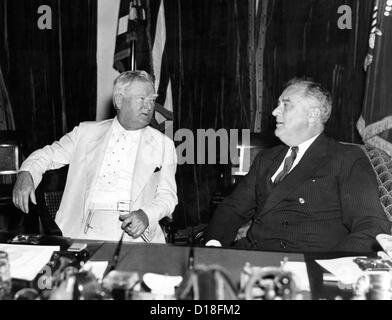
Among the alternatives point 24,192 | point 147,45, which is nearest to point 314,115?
point 24,192

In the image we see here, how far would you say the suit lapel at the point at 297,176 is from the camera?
8.35ft

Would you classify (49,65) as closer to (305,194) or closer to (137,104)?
(137,104)

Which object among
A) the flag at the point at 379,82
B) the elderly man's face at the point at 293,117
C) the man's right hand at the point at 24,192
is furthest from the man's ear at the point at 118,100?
the flag at the point at 379,82

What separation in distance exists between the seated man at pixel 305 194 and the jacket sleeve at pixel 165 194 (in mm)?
283

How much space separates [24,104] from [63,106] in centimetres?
50

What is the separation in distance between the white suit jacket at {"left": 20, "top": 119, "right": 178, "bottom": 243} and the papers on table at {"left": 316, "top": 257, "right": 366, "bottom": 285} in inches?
44.4

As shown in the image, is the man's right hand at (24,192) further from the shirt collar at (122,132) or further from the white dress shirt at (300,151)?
the white dress shirt at (300,151)

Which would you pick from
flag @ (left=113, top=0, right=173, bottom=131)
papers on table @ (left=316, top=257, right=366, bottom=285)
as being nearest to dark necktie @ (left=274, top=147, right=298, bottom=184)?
papers on table @ (left=316, top=257, right=366, bottom=285)

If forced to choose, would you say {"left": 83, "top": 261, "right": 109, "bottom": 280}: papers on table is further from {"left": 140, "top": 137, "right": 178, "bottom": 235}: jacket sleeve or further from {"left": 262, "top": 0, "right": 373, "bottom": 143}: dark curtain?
{"left": 262, "top": 0, "right": 373, "bottom": 143}: dark curtain

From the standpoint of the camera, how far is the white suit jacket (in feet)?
9.10

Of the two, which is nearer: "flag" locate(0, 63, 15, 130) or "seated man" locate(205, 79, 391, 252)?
"seated man" locate(205, 79, 391, 252)

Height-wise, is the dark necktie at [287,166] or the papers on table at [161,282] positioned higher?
the dark necktie at [287,166]

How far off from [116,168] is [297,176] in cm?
115

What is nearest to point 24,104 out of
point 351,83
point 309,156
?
point 351,83
